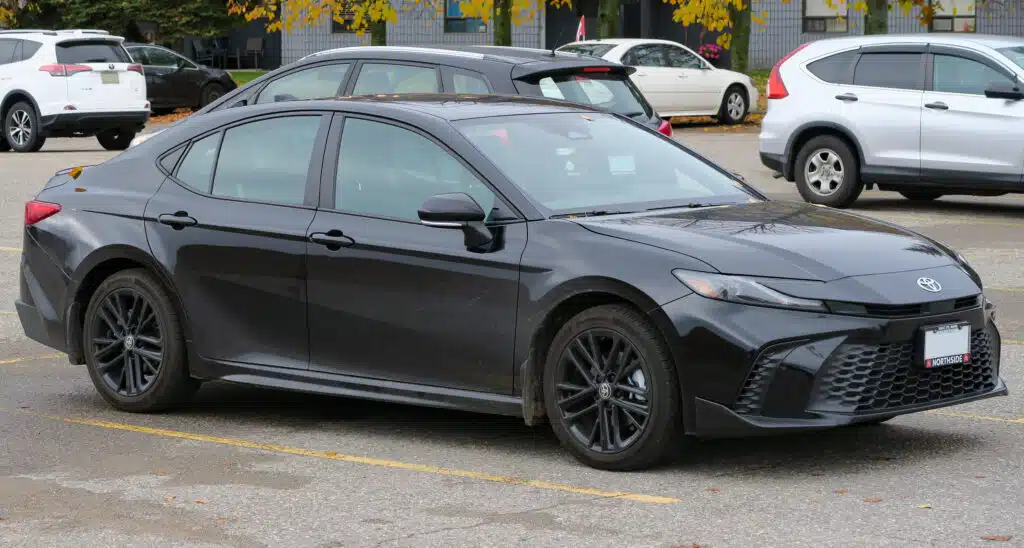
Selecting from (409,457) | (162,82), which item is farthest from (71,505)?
(162,82)

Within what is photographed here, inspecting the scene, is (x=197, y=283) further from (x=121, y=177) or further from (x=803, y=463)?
(x=803, y=463)

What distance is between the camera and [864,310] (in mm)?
6527

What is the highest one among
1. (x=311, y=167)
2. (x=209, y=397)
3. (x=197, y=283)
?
(x=311, y=167)

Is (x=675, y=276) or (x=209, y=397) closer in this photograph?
(x=675, y=276)

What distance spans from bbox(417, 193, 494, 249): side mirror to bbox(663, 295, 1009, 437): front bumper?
2.98 ft

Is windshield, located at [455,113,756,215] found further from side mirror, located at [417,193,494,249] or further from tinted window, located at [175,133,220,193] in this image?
tinted window, located at [175,133,220,193]

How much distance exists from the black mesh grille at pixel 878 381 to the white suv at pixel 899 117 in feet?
35.3

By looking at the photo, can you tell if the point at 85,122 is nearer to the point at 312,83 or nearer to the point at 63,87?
the point at 63,87

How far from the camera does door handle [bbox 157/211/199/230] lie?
806cm

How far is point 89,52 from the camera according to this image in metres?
28.2

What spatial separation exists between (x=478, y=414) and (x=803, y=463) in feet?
5.76

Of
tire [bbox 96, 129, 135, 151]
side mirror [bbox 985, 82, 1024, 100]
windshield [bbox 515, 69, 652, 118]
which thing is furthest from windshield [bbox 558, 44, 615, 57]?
windshield [bbox 515, 69, 652, 118]

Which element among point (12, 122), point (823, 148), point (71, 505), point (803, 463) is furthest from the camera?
point (12, 122)

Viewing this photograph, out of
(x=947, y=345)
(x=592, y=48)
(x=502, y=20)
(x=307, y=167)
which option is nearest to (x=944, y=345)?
(x=947, y=345)
